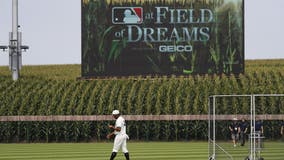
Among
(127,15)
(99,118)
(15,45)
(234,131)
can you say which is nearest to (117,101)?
A: (99,118)

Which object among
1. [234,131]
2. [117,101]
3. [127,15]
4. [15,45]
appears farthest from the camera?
[15,45]

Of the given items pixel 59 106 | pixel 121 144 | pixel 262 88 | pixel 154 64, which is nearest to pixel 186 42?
pixel 154 64

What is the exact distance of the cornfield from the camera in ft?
153

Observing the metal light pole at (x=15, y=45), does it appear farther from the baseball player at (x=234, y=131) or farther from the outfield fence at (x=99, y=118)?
the baseball player at (x=234, y=131)

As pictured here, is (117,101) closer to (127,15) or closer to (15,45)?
(127,15)

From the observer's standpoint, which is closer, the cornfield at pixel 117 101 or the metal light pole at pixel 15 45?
the cornfield at pixel 117 101

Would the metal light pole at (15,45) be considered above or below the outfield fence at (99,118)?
above

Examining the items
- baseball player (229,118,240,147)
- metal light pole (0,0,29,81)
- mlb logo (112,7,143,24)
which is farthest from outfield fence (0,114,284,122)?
baseball player (229,118,240,147)

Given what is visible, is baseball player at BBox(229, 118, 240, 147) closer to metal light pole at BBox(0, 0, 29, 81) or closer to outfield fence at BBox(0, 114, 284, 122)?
outfield fence at BBox(0, 114, 284, 122)

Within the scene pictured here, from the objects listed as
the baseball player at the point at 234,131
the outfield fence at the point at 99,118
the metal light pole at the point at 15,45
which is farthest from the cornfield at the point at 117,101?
the baseball player at the point at 234,131

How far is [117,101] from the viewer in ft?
164

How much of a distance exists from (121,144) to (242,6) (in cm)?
2797

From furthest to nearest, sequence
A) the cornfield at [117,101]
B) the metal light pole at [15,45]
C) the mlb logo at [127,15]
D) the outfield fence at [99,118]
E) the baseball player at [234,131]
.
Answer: the metal light pole at [15,45]
the mlb logo at [127,15]
the cornfield at [117,101]
the outfield fence at [99,118]
the baseball player at [234,131]

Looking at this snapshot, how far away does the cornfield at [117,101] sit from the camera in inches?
1842
